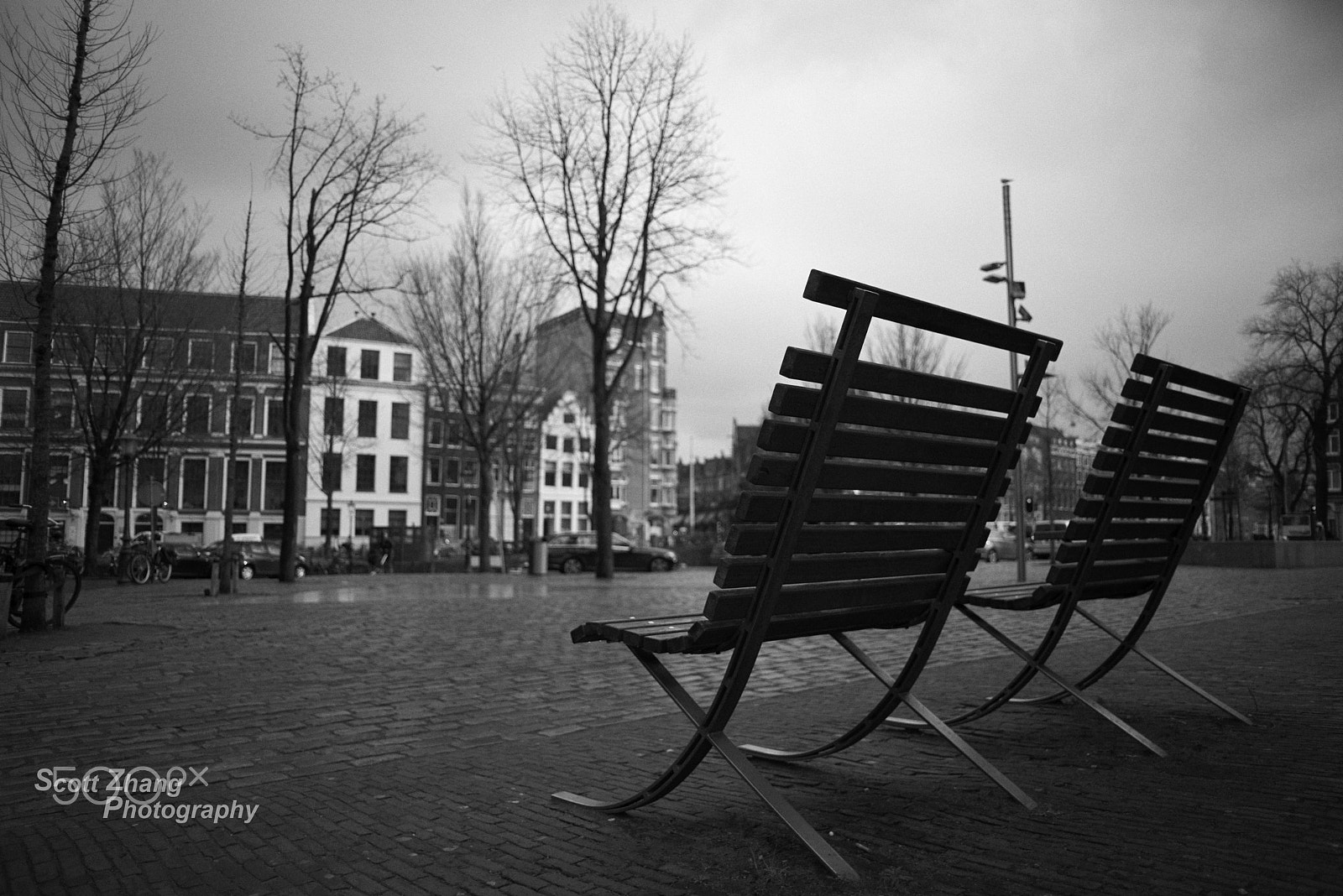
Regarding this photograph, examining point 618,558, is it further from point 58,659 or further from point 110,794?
point 110,794

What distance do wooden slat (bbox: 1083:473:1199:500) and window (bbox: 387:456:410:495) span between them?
66.1m

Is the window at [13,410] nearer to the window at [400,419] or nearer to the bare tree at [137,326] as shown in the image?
the bare tree at [137,326]

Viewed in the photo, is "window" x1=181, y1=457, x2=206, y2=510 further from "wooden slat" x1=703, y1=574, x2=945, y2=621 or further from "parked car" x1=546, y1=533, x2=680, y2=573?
"wooden slat" x1=703, y1=574, x2=945, y2=621

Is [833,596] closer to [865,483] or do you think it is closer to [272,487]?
[865,483]

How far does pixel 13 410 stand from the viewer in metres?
19.3

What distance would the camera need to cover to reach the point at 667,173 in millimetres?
26719

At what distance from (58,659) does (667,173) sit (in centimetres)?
2139

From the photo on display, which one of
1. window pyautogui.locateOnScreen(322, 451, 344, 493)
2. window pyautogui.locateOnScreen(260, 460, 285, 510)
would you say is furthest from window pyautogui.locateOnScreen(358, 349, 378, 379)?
window pyautogui.locateOnScreen(322, 451, 344, 493)

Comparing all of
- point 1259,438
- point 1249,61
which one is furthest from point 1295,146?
point 1259,438

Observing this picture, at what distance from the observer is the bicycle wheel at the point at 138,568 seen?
2564 centimetres

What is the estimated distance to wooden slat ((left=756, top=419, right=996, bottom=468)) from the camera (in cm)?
286

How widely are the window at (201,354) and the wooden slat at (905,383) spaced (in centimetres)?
2744

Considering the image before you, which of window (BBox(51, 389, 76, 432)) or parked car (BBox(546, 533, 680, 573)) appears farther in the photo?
parked car (BBox(546, 533, 680, 573))

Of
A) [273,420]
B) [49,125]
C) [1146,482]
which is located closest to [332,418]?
[273,420]
